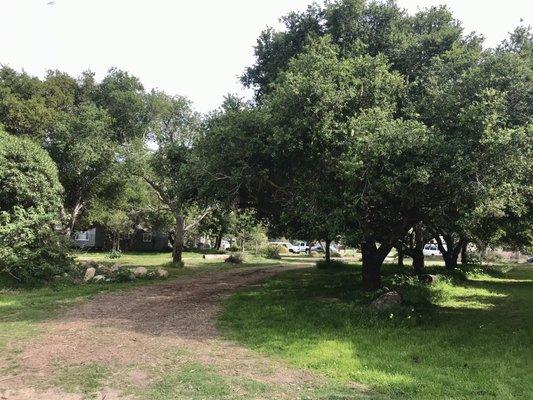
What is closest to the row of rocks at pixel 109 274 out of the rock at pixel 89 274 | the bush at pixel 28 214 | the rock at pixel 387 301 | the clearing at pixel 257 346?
the rock at pixel 89 274

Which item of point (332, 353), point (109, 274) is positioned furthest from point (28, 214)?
point (332, 353)

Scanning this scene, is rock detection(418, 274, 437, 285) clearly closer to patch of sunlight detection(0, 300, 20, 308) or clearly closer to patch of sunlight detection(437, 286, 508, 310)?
patch of sunlight detection(437, 286, 508, 310)

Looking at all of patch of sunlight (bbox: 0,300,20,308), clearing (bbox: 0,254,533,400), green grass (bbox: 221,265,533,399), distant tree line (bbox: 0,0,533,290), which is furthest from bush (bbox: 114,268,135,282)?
green grass (bbox: 221,265,533,399)

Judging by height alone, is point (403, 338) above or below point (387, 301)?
below

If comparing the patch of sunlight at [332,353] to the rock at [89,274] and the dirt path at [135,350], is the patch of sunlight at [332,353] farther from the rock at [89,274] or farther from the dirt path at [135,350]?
the rock at [89,274]

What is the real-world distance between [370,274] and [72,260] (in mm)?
12068

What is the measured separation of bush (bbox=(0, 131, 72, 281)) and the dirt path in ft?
15.3

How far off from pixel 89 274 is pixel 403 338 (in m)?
13.9

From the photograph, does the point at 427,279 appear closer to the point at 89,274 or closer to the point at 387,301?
the point at 387,301

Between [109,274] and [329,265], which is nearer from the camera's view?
[109,274]

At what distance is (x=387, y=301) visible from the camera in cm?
1292

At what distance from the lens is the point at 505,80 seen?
480 inches

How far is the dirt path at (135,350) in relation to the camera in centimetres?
693

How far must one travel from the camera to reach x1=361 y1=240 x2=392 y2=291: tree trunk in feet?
54.6
